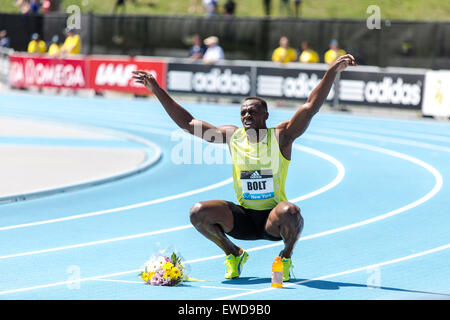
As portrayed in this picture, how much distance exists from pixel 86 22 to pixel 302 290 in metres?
27.2

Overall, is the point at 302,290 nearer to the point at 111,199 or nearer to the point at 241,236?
the point at 241,236

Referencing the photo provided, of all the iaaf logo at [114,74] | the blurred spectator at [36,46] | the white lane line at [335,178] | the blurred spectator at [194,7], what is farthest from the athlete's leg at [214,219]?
the blurred spectator at [194,7]

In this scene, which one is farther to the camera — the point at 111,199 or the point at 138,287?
the point at 111,199

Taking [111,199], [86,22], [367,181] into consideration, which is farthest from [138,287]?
[86,22]

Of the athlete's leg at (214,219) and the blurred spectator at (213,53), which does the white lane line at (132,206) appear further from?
the blurred spectator at (213,53)

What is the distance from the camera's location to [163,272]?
7.19 meters

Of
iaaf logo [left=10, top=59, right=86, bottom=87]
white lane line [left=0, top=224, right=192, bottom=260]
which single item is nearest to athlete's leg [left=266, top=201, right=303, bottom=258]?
white lane line [left=0, top=224, right=192, bottom=260]

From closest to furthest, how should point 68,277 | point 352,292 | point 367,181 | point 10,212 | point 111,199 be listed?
point 352,292
point 68,277
point 10,212
point 111,199
point 367,181

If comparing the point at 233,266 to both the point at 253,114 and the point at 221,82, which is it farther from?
the point at 221,82

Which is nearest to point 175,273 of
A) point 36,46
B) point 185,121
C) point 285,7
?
point 185,121

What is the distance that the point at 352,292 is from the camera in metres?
7.00

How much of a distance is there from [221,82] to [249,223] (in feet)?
63.6

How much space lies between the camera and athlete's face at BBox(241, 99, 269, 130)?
7184 mm

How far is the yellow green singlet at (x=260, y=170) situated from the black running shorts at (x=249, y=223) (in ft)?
0.18
